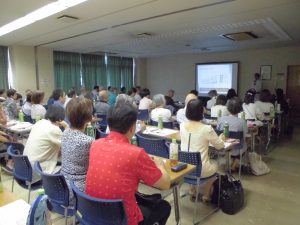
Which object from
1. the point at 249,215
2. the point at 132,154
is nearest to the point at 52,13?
the point at 132,154

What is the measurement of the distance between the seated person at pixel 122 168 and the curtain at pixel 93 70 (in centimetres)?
931

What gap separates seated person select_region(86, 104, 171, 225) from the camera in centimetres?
151

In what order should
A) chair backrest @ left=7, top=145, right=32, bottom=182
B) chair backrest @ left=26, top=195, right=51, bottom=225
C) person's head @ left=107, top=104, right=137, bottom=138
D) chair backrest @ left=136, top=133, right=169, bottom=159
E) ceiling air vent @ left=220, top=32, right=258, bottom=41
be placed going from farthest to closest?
ceiling air vent @ left=220, top=32, right=258, bottom=41, chair backrest @ left=136, top=133, right=169, bottom=159, chair backrest @ left=7, top=145, right=32, bottom=182, person's head @ left=107, top=104, right=137, bottom=138, chair backrest @ left=26, top=195, right=51, bottom=225

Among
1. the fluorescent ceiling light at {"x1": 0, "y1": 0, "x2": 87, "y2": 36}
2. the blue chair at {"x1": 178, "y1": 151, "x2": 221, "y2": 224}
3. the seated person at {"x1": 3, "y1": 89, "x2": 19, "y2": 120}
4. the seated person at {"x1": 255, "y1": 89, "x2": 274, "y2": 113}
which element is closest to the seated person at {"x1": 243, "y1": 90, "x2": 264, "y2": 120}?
the seated person at {"x1": 255, "y1": 89, "x2": 274, "y2": 113}

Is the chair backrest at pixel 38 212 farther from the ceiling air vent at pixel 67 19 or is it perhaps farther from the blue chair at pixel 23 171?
the ceiling air vent at pixel 67 19

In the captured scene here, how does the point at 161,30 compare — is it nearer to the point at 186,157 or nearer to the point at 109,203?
the point at 186,157

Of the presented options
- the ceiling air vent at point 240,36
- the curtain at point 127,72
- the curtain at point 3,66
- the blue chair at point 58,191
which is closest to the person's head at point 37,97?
the blue chair at point 58,191

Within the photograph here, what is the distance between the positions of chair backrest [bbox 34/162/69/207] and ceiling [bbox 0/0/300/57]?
2723mm

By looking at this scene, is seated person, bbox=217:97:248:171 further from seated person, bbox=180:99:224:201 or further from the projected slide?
the projected slide

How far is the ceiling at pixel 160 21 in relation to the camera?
13.0ft

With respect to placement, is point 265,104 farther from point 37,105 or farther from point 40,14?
point 40,14

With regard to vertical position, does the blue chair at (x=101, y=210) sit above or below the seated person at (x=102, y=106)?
below

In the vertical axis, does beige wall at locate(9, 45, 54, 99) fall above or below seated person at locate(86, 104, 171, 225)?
above

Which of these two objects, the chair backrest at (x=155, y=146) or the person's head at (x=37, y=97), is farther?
the person's head at (x=37, y=97)
